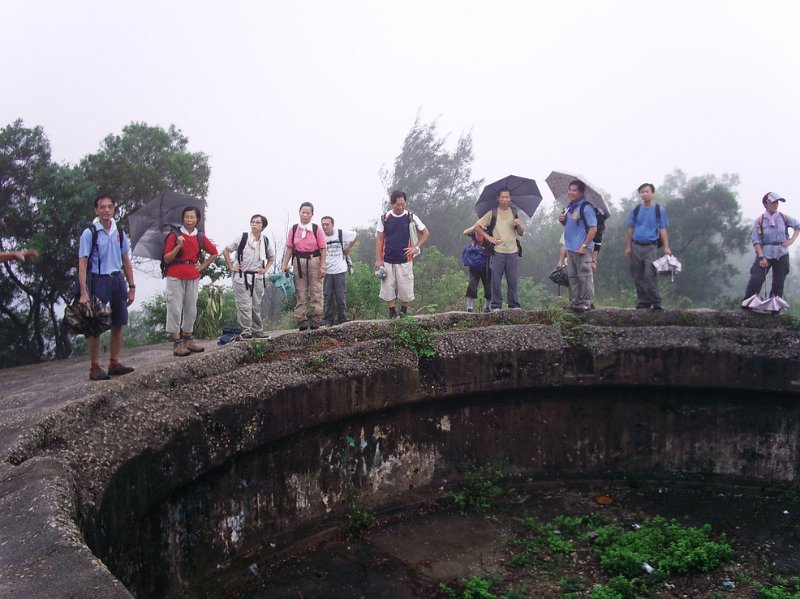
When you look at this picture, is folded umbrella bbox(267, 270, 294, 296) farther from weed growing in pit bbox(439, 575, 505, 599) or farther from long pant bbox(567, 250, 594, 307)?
weed growing in pit bbox(439, 575, 505, 599)

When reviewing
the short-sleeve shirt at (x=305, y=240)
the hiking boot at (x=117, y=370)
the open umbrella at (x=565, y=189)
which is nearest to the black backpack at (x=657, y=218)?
the open umbrella at (x=565, y=189)

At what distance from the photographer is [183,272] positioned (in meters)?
5.62

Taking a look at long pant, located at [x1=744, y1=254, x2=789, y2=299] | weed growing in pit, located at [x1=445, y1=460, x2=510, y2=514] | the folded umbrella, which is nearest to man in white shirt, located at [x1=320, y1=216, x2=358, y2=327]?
the folded umbrella

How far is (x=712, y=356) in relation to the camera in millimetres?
6223

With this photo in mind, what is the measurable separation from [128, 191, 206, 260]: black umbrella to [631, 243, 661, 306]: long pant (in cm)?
450

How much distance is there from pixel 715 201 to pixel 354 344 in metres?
24.5

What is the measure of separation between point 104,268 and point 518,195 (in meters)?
4.28

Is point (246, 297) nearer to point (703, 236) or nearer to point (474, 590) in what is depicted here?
point (474, 590)

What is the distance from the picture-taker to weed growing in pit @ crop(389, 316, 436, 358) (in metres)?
5.78

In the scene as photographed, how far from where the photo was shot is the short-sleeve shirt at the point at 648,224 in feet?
22.1

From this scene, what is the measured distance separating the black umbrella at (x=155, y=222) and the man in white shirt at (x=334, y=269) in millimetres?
1349

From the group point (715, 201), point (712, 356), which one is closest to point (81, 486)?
point (712, 356)

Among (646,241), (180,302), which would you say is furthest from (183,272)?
(646,241)

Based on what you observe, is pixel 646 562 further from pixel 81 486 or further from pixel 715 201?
pixel 715 201
